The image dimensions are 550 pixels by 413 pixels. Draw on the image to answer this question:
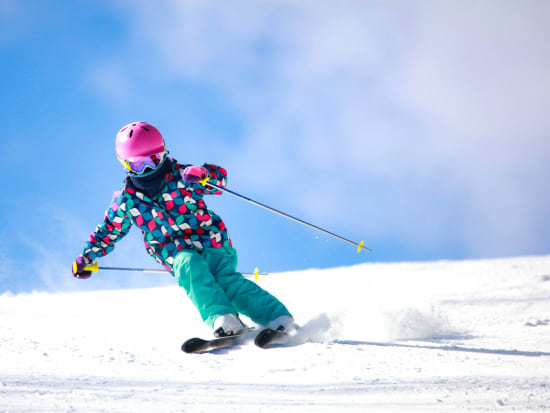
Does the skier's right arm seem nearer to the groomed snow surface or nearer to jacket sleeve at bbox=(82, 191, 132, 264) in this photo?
jacket sleeve at bbox=(82, 191, 132, 264)

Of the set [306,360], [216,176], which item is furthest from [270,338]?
[216,176]

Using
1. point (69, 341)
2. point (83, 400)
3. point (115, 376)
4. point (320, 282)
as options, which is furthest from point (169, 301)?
point (83, 400)

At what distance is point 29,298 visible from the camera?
6395mm

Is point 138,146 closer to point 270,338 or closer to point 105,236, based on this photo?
point 105,236

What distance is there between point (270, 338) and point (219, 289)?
59cm

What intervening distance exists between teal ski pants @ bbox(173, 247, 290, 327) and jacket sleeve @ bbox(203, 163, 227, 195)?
1.33 feet

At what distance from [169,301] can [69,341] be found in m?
2.39

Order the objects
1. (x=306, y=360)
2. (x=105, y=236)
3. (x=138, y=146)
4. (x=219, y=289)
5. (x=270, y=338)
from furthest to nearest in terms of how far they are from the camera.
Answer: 1. (x=105, y=236)
2. (x=138, y=146)
3. (x=219, y=289)
4. (x=270, y=338)
5. (x=306, y=360)

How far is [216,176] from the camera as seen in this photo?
3.72 m

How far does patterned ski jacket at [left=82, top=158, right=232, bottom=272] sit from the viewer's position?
3641 millimetres

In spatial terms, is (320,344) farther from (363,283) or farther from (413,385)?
(363,283)

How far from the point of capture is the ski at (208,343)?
290 centimetres

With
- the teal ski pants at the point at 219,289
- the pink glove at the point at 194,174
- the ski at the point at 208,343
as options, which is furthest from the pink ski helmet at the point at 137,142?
the ski at the point at 208,343

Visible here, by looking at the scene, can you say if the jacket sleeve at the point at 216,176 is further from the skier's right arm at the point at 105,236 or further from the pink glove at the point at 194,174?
the skier's right arm at the point at 105,236
